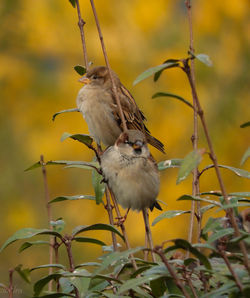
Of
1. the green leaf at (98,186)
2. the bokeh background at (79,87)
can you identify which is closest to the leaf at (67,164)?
the green leaf at (98,186)

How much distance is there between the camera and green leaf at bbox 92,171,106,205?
2.10m

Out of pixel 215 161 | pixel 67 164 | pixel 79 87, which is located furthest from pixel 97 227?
pixel 79 87

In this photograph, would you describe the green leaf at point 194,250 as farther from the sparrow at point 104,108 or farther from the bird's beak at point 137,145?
the sparrow at point 104,108

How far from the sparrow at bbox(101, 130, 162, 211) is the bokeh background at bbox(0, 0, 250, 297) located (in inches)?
104

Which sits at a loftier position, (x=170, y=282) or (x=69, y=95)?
(x=69, y=95)

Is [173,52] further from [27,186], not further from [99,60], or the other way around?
[27,186]

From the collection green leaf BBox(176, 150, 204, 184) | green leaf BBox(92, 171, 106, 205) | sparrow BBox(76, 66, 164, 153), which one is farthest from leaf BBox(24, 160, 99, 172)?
sparrow BBox(76, 66, 164, 153)

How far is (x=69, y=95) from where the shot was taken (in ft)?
16.9

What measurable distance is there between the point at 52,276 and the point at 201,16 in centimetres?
399

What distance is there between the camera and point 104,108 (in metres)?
3.19

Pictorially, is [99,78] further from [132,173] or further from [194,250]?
[194,250]

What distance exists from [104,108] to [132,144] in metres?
1.07

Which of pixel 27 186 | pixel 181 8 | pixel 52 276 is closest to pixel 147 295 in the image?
pixel 52 276

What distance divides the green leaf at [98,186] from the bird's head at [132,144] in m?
0.13
